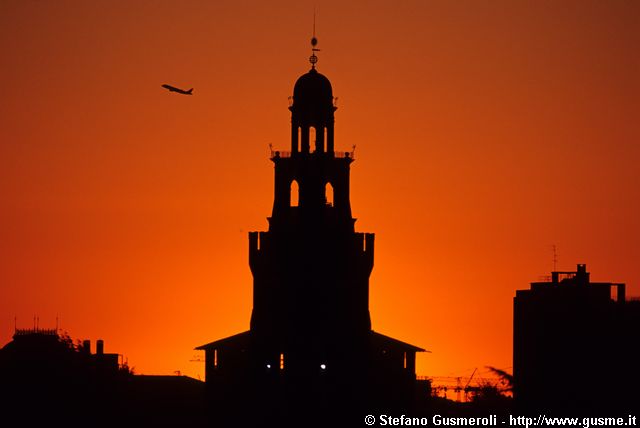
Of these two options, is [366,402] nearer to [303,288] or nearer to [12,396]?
[303,288]

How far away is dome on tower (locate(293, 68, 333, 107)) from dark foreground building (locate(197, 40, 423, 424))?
0.19 feet

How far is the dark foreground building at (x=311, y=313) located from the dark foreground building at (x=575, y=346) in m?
7.63

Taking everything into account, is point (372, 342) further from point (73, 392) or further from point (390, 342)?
point (73, 392)

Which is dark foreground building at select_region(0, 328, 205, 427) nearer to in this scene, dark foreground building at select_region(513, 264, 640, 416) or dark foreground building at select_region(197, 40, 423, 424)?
dark foreground building at select_region(197, 40, 423, 424)

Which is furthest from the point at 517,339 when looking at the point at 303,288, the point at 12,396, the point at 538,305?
the point at 12,396

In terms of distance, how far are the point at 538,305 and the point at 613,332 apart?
26.3 ft

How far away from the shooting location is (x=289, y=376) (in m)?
173

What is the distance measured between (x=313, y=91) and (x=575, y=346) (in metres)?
21.5

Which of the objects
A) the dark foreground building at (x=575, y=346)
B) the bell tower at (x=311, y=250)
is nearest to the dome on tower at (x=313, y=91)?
the bell tower at (x=311, y=250)

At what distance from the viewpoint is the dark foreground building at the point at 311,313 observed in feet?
566

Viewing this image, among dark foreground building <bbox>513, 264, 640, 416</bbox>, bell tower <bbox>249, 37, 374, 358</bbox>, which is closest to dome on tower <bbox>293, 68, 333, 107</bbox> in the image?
bell tower <bbox>249, 37, 374, 358</bbox>

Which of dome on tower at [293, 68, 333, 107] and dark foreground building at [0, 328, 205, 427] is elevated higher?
dome on tower at [293, 68, 333, 107]

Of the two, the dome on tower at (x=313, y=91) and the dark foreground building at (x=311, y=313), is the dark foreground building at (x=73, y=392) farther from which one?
the dome on tower at (x=313, y=91)

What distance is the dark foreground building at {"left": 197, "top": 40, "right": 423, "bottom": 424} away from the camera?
566 feet
